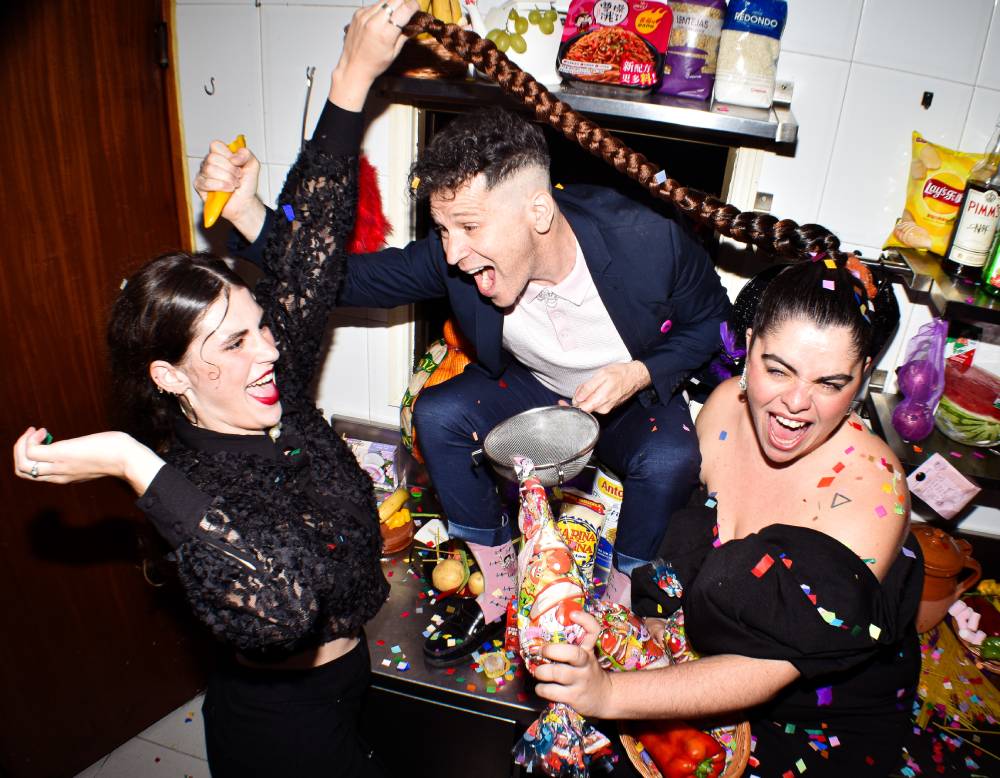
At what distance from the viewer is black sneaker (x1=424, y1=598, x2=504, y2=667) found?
1820mm

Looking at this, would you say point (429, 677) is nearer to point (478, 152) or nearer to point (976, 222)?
point (478, 152)

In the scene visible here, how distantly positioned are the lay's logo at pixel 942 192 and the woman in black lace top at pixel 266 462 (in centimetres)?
137

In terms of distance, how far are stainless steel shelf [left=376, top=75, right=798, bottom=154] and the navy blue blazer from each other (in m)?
0.23

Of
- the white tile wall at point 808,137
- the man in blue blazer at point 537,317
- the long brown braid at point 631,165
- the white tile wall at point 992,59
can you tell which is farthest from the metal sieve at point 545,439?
the white tile wall at point 992,59

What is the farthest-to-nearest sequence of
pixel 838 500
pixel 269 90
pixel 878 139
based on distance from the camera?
pixel 269 90 < pixel 878 139 < pixel 838 500

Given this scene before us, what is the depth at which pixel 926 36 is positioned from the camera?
1703 mm

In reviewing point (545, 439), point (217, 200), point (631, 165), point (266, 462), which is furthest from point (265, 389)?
point (631, 165)

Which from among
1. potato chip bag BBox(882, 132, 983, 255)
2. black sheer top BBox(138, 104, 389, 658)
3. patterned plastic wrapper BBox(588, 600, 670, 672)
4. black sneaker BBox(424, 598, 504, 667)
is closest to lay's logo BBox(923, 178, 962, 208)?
potato chip bag BBox(882, 132, 983, 255)

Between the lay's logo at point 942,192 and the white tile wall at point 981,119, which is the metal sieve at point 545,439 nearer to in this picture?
the lay's logo at point 942,192

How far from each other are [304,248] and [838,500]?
1.20m

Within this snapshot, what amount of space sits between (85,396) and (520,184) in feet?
4.04

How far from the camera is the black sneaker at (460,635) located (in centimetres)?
182

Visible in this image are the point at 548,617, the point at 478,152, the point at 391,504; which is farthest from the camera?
the point at 391,504

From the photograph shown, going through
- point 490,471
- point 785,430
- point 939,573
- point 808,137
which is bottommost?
point 939,573
